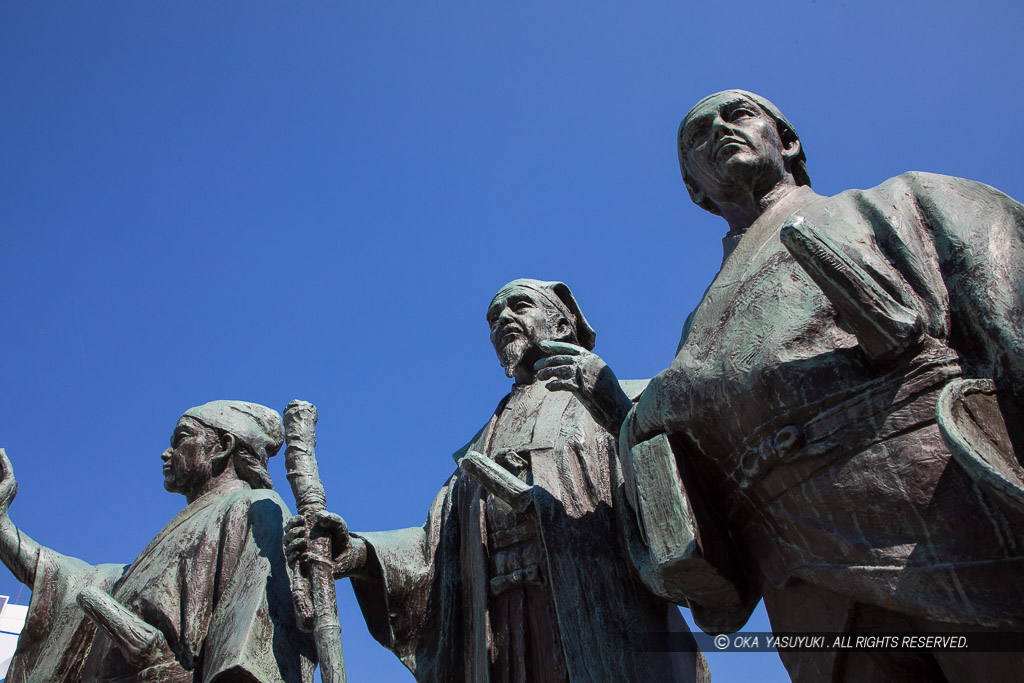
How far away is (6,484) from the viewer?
635 centimetres

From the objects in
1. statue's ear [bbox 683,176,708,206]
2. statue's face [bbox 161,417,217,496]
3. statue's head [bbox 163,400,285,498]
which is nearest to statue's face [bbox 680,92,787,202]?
statue's ear [bbox 683,176,708,206]

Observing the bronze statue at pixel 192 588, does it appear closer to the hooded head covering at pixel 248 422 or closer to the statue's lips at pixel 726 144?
the hooded head covering at pixel 248 422

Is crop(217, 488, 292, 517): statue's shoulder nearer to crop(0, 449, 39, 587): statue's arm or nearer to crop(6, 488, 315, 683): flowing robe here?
crop(6, 488, 315, 683): flowing robe

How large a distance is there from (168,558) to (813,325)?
413 centimetres

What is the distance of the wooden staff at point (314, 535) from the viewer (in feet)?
16.2

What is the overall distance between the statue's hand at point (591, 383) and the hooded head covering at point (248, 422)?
2665 mm

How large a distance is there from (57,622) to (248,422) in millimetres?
1685

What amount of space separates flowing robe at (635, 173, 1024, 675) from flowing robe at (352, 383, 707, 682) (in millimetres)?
1027

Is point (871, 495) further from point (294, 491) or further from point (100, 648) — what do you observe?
point (100, 648)

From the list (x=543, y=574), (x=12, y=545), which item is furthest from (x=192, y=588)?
(x=543, y=574)

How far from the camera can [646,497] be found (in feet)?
12.7

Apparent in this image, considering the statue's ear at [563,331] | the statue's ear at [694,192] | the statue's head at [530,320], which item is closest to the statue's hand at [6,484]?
the statue's head at [530,320]

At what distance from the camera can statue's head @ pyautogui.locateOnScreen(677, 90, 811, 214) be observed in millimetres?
4582

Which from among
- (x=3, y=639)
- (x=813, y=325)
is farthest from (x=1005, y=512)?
(x=3, y=639)
